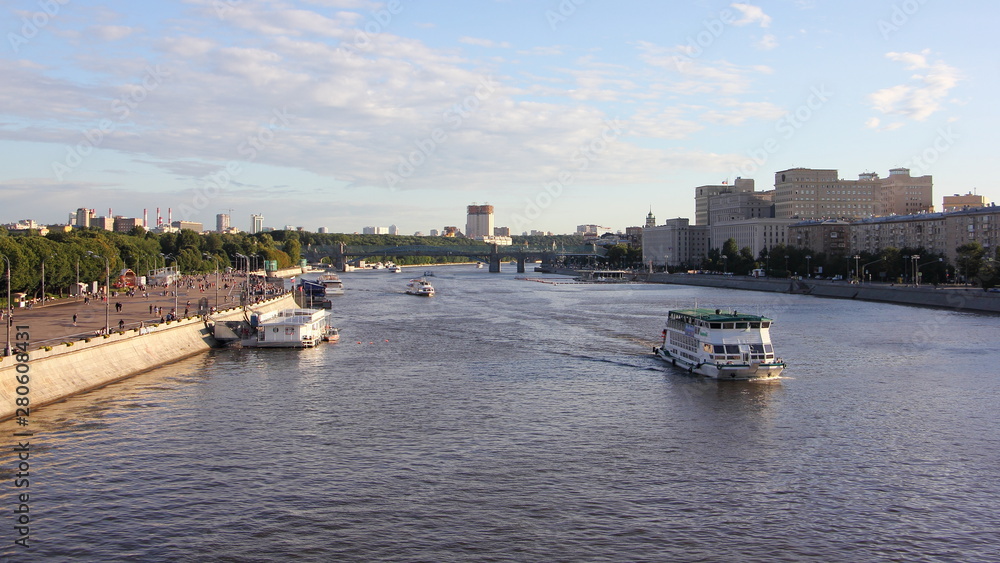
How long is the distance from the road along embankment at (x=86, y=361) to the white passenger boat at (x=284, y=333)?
134 inches

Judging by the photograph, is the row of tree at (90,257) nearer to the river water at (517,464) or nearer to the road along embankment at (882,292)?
the river water at (517,464)

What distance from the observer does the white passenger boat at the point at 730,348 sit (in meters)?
39.8

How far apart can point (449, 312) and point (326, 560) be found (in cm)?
6451

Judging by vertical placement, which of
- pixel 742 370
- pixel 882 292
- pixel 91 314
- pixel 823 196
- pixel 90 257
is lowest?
pixel 742 370

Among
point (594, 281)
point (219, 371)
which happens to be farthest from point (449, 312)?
point (594, 281)

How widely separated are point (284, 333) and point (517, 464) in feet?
107

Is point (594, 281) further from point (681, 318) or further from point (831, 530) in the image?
point (831, 530)

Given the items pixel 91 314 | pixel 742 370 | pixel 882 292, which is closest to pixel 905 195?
pixel 882 292

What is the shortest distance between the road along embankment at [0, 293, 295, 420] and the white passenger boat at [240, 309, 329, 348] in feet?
11.1

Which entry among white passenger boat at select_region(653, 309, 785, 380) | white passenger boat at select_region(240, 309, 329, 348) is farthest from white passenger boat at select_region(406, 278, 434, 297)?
white passenger boat at select_region(653, 309, 785, 380)

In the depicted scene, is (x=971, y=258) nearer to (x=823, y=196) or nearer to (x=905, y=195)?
(x=823, y=196)

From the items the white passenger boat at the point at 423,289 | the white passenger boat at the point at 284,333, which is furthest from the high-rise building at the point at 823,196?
the white passenger boat at the point at 284,333

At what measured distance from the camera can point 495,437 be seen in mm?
27562

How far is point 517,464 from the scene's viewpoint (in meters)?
24.5
